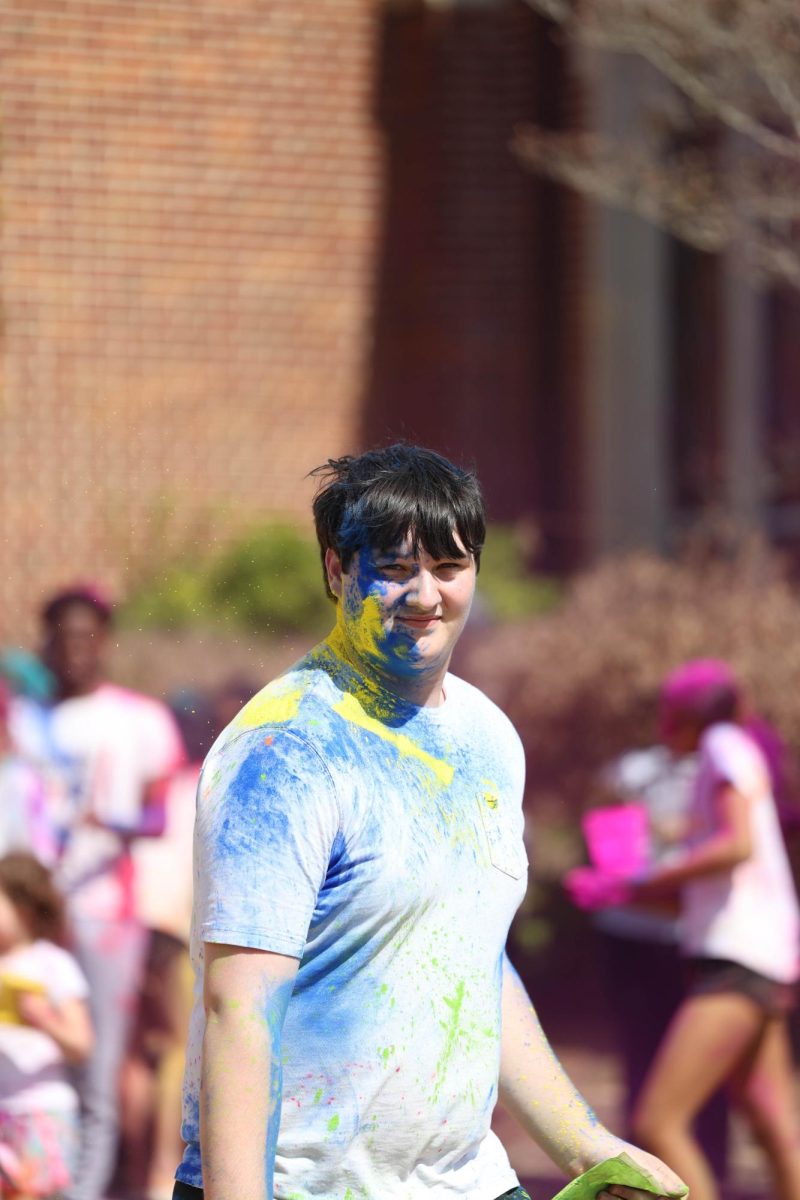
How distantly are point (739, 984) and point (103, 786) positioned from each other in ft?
6.73

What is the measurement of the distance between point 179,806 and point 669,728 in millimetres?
1541

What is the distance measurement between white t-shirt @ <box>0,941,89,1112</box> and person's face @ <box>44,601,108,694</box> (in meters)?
1.03

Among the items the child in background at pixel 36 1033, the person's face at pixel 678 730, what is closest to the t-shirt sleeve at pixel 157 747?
the child in background at pixel 36 1033

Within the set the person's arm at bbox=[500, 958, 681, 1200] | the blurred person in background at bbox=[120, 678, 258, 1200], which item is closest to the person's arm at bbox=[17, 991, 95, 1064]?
the blurred person in background at bbox=[120, 678, 258, 1200]

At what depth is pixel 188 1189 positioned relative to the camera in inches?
92.6

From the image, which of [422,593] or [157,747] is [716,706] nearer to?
[157,747]

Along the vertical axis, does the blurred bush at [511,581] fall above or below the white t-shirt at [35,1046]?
above

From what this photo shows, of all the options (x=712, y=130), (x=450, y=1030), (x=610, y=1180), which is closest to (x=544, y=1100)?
(x=610, y=1180)

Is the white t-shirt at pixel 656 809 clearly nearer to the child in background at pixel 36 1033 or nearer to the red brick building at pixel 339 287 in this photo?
the child in background at pixel 36 1033

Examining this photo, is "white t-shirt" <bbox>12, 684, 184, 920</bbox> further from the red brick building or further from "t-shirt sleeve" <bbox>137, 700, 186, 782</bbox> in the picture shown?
the red brick building

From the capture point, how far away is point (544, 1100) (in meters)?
2.62

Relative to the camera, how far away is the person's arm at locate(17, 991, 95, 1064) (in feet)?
15.5

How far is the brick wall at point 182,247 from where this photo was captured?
9.98 m

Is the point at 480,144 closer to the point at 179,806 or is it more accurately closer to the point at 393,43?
the point at 393,43
